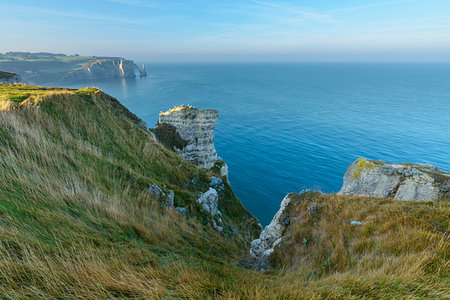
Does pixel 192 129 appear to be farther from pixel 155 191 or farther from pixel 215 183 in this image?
pixel 155 191

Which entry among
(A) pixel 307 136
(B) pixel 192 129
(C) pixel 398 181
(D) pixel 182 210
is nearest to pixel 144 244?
(D) pixel 182 210

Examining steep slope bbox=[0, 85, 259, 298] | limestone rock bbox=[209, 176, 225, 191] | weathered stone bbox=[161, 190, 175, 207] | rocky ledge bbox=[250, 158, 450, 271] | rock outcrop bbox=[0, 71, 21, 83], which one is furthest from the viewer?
rock outcrop bbox=[0, 71, 21, 83]

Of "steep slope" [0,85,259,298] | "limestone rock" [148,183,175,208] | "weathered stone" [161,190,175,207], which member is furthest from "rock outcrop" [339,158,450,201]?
"steep slope" [0,85,259,298]

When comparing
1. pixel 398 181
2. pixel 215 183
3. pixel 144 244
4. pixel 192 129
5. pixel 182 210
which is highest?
pixel 192 129

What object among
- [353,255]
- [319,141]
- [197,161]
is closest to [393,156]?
[319,141]

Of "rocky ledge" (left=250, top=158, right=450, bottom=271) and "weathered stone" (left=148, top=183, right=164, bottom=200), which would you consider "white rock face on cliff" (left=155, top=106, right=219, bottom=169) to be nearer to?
"rocky ledge" (left=250, top=158, right=450, bottom=271)

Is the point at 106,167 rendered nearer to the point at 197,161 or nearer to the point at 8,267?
the point at 8,267
